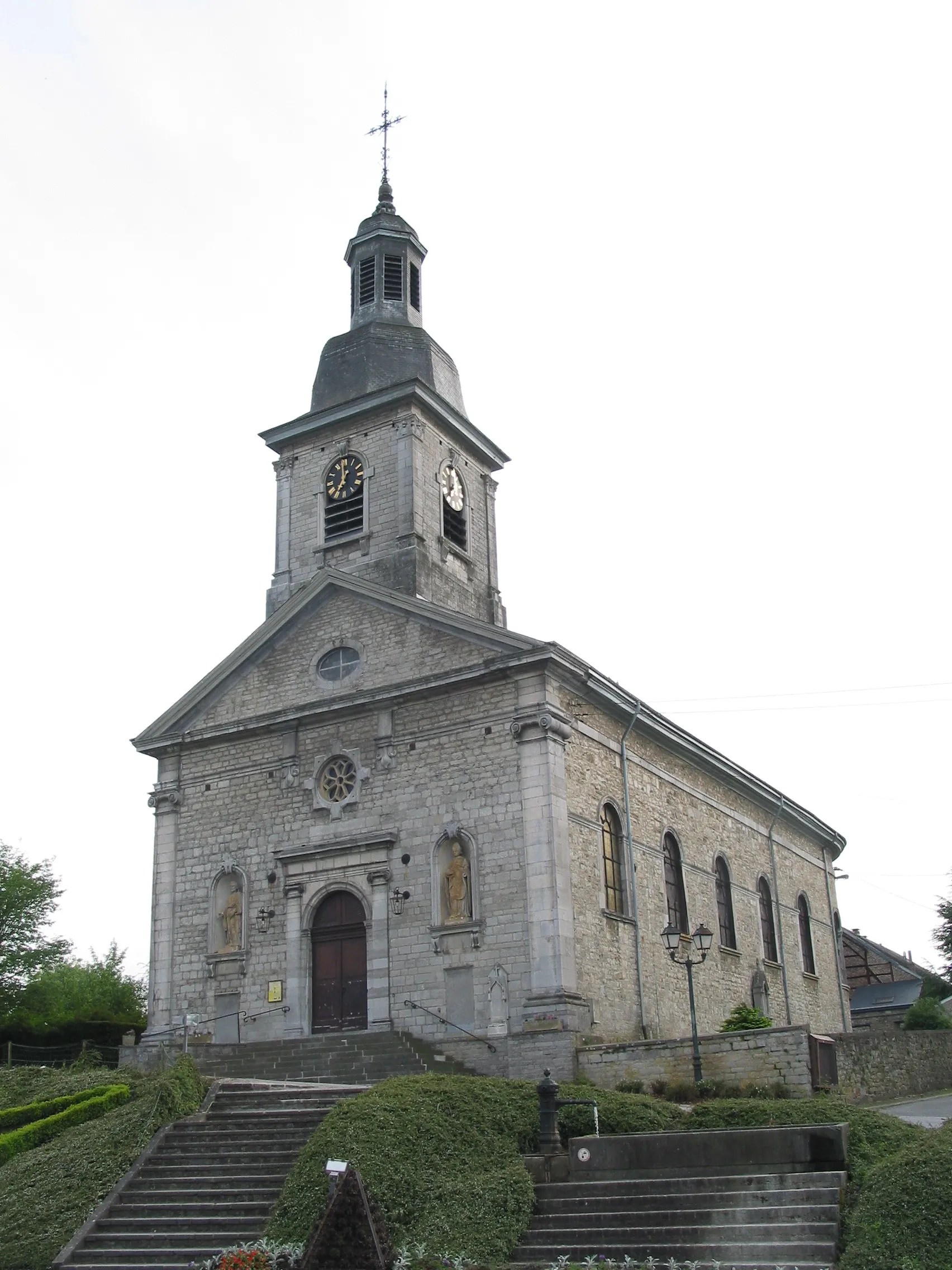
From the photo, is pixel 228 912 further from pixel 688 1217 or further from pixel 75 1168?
pixel 688 1217

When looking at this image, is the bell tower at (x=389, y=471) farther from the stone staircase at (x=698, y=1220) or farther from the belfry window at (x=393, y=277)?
the stone staircase at (x=698, y=1220)

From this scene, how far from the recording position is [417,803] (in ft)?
77.6

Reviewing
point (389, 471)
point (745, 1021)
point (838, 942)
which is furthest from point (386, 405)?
point (838, 942)

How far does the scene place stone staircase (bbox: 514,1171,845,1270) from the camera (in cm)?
1213

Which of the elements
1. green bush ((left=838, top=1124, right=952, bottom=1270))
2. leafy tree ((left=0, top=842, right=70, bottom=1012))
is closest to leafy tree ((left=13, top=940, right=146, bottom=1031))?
leafy tree ((left=0, top=842, right=70, bottom=1012))

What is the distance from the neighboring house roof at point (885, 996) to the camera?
47.2 metres

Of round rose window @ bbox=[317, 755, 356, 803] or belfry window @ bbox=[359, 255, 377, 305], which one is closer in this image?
round rose window @ bbox=[317, 755, 356, 803]

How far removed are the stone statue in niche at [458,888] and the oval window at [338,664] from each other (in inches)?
174

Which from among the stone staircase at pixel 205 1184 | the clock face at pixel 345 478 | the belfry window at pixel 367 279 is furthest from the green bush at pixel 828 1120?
the belfry window at pixel 367 279

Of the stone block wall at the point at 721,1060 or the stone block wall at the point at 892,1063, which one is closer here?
the stone block wall at the point at 721,1060

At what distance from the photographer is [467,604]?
95.8ft

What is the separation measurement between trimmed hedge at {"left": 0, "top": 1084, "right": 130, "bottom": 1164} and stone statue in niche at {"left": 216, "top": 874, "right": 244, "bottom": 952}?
5573mm

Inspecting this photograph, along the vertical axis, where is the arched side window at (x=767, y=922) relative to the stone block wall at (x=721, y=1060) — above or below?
above

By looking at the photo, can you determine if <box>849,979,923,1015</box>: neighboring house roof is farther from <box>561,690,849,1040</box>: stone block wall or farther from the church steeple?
the church steeple
